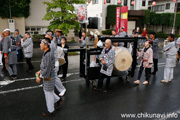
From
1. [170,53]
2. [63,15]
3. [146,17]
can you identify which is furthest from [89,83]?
[146,17]

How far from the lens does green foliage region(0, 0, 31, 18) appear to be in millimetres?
14180

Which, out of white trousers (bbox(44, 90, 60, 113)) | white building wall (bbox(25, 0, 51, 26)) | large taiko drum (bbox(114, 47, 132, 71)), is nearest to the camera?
white trousers (bbox(44, 90, 60, 113))

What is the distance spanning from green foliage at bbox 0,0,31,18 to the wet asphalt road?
973 centimetres

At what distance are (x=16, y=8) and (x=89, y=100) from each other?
42.4ft

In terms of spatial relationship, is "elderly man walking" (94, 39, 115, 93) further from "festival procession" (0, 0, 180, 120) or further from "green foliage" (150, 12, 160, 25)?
"green foliage" (150, 12, 160, 25)

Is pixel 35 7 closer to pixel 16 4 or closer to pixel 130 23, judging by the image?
pixel 16 4

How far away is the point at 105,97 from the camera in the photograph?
526cm

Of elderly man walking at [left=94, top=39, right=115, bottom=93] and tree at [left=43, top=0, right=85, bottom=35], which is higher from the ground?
tree at [left=43, top=0, right=85, bottom=35]

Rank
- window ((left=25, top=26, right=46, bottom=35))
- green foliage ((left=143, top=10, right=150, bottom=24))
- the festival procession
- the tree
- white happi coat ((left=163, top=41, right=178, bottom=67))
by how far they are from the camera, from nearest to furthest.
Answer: the festival procession → white happi coat ((left=163, top=41, right=178, bottom=67)) → the tree → window ((left=25, top=26, right=46, bottom=35)) → green foliage ((left=143, top=10, right=150, bottom=24))

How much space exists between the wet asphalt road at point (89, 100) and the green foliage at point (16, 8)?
31.9ft

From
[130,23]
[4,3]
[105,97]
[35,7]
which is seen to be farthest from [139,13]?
[105,97]

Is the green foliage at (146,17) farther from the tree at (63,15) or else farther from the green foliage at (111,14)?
Answer: the tree at (63,15)

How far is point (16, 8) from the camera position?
14.7 metres

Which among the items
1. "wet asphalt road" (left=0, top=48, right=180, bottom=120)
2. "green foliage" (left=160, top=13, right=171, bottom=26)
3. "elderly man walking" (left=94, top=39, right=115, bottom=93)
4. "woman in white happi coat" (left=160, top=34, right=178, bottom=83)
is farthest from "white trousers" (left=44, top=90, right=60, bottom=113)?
"green foliage" (left=160, top=13, right=171, bottom=26)
